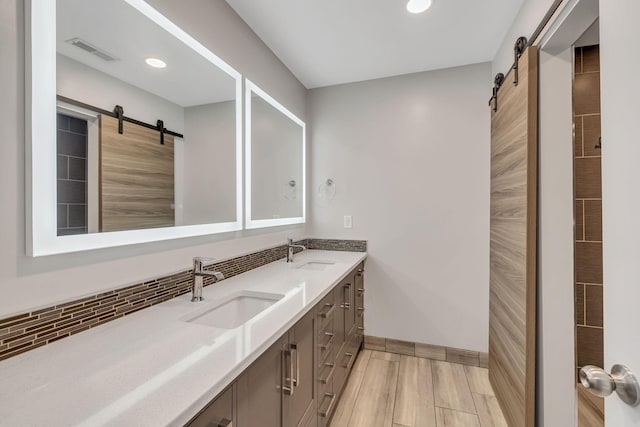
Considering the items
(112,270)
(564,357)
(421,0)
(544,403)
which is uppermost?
(421,0)

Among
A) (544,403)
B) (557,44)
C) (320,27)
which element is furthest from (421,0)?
(544,403)

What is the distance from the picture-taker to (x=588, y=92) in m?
1.89

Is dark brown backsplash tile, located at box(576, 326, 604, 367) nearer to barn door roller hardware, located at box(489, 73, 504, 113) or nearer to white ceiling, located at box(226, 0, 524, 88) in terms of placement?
barn door roller hardware, located at box(489, 73, 504, 113)

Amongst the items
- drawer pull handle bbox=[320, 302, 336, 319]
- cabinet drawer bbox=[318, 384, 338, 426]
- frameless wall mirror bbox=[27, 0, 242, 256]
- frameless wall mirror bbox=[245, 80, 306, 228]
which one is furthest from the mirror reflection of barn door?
cabinet drawer bbox=[318, 384, 338, 426]

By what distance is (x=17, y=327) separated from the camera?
30.5 inches

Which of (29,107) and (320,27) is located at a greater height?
(320,27)

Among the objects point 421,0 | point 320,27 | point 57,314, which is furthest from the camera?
point 320,27

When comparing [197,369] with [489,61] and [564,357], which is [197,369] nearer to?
[564,357]

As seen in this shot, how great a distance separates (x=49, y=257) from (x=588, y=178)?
282cm

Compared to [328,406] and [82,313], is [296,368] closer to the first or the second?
[328,406]

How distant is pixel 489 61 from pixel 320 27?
1.41 meters

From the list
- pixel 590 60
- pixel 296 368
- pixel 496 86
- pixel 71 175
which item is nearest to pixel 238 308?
pixel 296 368

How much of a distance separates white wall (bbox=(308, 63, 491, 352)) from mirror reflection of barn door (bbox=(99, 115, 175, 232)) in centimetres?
163

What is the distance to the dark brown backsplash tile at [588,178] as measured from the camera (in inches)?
72.7
